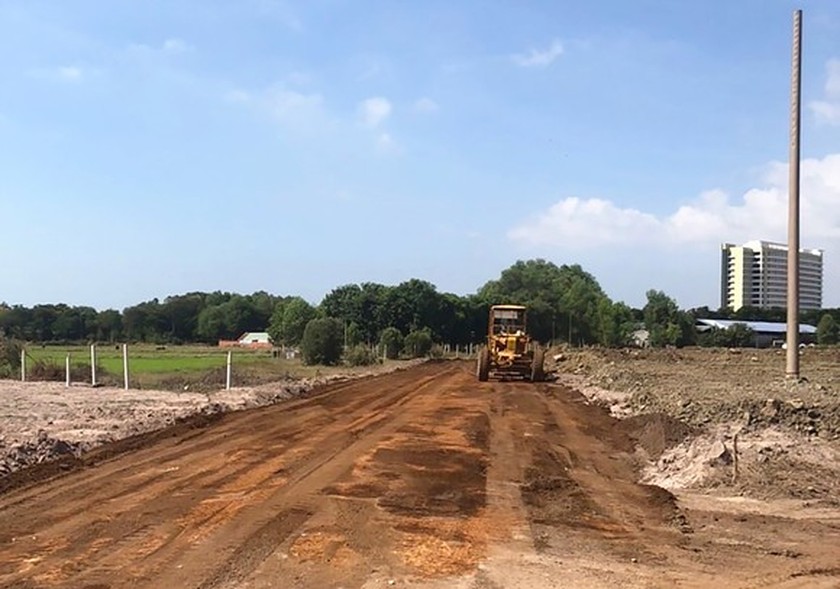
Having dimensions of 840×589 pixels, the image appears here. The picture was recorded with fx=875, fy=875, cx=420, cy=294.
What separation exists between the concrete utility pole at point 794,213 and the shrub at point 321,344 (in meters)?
35.6

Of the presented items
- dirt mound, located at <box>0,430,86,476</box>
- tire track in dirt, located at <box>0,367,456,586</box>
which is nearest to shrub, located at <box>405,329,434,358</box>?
tire track in dirt, located at <box>0,367,456,586</box>

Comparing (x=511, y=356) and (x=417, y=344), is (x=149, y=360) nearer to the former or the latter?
(x=417, y=344)

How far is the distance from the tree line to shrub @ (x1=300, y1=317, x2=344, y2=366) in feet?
7.48

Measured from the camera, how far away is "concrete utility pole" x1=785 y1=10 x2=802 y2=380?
82.6ft

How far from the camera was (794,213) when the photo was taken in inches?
998

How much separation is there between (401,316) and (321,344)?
147 ft

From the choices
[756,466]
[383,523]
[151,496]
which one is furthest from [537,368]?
[383,523]

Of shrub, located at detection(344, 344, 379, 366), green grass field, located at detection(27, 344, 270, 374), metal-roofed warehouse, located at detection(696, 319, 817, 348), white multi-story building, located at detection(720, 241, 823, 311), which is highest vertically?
white multi-story building, located at detection(720, 241, 823, 311)

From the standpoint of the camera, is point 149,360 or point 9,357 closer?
point 9,357

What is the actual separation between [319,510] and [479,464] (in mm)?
4488

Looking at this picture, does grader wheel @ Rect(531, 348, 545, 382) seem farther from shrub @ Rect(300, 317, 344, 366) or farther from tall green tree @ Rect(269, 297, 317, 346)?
tall green tree @ Rect(269, 297, 317, 346)

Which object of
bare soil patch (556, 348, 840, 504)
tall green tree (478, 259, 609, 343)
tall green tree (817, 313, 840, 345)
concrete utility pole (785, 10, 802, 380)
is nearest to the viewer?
bare soil patch (556, 348, 840, 504)

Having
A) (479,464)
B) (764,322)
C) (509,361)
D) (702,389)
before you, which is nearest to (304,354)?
(509,361)

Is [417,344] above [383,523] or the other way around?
the other way around
